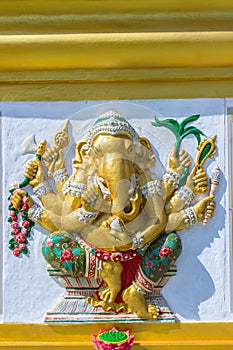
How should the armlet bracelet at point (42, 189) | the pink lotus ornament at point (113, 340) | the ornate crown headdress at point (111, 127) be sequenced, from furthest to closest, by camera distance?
the armlet bracelet at point (42, 189) < the ornate crown headdress at point (111, 127) < the pink lotus ornament at point (113, 340)

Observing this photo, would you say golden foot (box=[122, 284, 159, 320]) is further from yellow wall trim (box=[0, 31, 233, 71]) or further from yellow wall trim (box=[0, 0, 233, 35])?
yellow wall trim (box=[0, 0, 233, 35])

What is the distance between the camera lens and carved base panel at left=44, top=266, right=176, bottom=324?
3381 millimetres

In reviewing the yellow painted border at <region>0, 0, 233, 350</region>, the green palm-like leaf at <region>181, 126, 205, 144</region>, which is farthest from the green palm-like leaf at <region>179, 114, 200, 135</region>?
the yellow painted border at <region>0, 0, 233, 350</region>

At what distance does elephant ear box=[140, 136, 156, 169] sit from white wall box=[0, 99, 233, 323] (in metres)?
0.04

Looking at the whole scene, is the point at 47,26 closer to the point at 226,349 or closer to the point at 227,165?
the point at 227,165

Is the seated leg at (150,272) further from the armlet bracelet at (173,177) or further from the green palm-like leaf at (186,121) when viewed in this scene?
the green palm-like leaf at (186,121)

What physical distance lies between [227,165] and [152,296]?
0.80 metres

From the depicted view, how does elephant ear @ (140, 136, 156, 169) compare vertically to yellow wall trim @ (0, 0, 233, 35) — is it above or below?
below

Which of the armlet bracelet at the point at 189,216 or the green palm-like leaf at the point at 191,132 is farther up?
the green palm-like leaf at the point at 191,132

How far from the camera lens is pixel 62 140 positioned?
345 cm

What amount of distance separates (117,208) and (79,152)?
37 cm

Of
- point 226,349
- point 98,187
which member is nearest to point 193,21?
point 98,187

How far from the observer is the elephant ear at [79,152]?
3.42 metres

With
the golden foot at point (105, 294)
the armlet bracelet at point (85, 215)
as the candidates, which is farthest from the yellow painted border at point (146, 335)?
the armlet bracelet at point (85, 215)
